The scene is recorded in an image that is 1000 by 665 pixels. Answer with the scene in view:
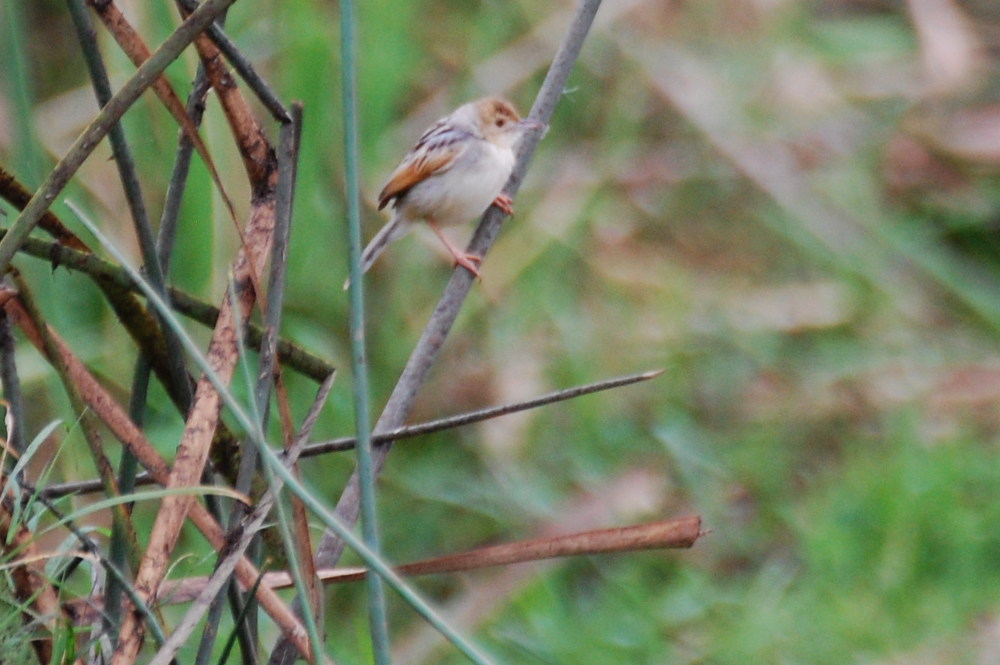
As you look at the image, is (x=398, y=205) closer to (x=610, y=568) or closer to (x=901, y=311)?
(x=610, y=568)

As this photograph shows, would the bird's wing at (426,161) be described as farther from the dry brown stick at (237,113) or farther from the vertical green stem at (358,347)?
the vertical green stem at (358,347)

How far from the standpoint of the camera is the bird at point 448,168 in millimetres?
2695

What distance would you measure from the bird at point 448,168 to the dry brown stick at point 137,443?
1.79m

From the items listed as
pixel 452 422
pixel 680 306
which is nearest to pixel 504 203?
pixel 452 422

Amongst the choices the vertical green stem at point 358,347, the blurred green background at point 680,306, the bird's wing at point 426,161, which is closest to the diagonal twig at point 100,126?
the vertical green stem at point 358,347

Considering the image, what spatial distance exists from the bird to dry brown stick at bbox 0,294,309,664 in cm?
179

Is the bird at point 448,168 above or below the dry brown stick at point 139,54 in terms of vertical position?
below

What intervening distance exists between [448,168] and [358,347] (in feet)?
6.53

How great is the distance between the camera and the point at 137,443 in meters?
0.88

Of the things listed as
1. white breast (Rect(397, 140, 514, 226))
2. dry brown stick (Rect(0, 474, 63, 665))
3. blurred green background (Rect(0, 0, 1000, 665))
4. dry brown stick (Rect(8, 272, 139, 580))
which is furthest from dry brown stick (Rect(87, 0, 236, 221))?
white breast (Rect(397, 140, 514, 226))

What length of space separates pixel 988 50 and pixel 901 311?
3.21ft

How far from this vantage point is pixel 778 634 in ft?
8.38

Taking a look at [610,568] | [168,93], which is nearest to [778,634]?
[610,568]

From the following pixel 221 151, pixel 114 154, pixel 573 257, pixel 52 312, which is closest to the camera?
pixel 114 154
